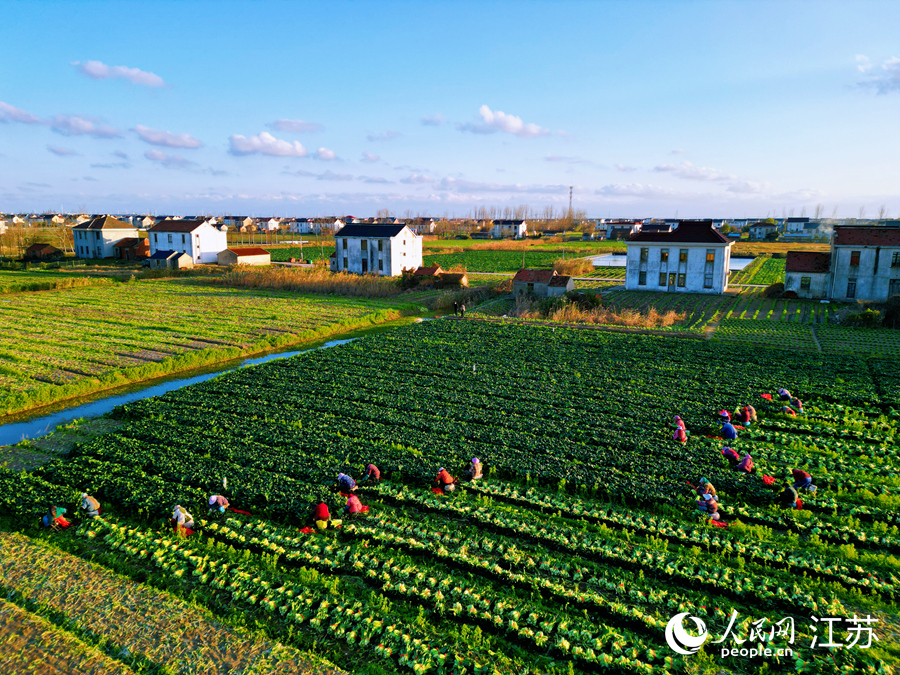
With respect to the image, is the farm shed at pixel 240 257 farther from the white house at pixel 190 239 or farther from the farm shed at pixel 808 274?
the farm shed at pixel 808 274

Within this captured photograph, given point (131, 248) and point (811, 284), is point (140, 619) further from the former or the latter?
point (131, 248)

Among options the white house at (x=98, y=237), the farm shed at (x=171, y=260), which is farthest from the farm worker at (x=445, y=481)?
the white house at (x=98, y=237)

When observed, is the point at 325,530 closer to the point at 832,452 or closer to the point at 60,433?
the point at 60,433

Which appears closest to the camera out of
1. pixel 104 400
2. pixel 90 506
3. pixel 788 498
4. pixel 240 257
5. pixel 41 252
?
pixel 90 506

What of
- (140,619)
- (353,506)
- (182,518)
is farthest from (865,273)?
(140,619)

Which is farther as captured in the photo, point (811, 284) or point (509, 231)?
point (509, 231)

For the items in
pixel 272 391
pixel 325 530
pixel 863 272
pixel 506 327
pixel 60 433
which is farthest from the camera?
pixel 863 272

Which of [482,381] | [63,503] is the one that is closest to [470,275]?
[482,381]
